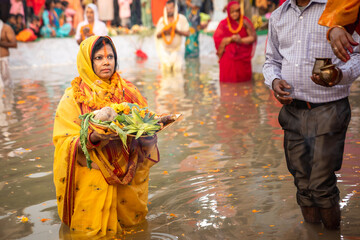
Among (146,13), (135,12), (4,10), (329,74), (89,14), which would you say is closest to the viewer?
(329,74)

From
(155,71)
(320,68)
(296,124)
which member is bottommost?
(155,71)

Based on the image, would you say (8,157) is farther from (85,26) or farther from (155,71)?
(155,71)

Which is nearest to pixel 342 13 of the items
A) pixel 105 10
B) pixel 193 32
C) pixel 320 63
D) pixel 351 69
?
pixel 320 63

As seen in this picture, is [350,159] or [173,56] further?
[173,56]

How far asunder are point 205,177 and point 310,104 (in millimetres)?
1769

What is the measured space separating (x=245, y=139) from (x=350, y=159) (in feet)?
4.52

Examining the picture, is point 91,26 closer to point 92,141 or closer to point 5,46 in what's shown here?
point 5,46

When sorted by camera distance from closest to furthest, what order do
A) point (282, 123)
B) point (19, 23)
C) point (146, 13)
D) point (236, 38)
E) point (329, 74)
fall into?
point (329, 74)
point (282, 123)
point (236, 38)
point (19, 23)
point (146, 13)

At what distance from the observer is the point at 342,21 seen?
2.76 meters

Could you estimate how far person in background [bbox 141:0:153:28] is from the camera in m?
20.2

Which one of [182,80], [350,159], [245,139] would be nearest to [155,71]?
[182,80]

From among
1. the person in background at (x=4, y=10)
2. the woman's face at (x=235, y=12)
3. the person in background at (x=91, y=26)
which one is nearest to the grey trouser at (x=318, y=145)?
the woman's face at (x=235, y=12)

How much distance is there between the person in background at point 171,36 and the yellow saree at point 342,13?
1119cm

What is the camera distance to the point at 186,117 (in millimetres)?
7668
